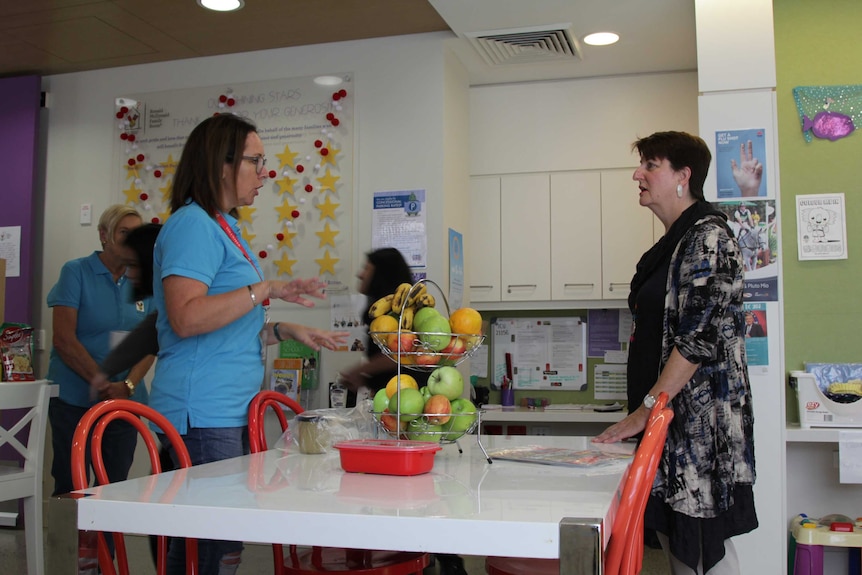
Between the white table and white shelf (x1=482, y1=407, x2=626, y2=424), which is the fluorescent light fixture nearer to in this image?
white shelf (x1=482, y1=407, x2=626, y2=424)

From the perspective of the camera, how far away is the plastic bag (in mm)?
1766

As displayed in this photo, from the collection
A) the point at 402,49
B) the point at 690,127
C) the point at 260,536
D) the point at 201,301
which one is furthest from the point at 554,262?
the point at 260,536

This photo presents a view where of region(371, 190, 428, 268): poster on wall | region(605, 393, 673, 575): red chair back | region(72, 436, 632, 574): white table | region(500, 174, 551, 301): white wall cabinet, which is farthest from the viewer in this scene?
region(500, 174, 551, 301): white wall cabinet

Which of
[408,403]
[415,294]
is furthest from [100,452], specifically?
[415,294]

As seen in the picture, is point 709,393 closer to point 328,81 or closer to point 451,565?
point 451,565

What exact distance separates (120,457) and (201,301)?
1.69m

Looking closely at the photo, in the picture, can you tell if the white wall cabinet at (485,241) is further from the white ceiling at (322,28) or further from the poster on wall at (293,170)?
the poster on wall at (293,170)

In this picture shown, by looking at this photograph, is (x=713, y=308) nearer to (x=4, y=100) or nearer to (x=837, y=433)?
(x=837, y=433)

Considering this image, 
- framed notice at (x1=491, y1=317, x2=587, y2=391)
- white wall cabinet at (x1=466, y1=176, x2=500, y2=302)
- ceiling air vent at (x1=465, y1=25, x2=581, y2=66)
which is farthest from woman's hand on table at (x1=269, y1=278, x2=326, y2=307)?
framed notice at (x1=491, y1=317, x2=587, y2=391)

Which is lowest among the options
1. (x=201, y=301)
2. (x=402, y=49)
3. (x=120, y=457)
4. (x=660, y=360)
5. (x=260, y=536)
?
(x=120, y=457)

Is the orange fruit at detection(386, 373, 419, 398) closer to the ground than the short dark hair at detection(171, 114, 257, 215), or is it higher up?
closer to the ground

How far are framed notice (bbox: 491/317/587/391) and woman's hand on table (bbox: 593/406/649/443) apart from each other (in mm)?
2999

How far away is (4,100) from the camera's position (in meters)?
4.96

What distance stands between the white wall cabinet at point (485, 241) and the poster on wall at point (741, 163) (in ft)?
5.42
